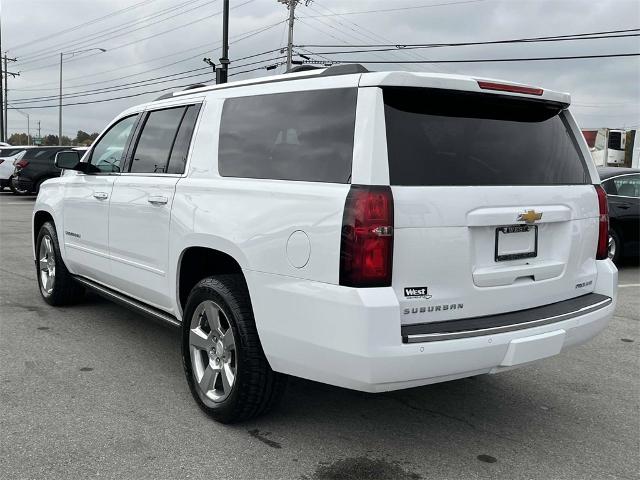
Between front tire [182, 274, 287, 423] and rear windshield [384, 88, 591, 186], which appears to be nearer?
rear windshield [384, 88, 591, 186]

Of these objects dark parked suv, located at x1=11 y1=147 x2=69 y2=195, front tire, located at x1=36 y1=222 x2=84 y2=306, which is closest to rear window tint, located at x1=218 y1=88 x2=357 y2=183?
front tire, located at x1=36 y1=222 x2=84 y2=306

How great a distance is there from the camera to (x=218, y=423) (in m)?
3.65

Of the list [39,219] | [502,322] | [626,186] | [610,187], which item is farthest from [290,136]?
[626,186]

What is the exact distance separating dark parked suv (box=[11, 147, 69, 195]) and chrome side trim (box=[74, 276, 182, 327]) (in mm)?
16854

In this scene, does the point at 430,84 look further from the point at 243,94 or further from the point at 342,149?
the point at 243,94

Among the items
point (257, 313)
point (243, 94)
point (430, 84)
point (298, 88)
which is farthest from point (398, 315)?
point (243, 94)

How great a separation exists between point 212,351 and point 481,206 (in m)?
1.74

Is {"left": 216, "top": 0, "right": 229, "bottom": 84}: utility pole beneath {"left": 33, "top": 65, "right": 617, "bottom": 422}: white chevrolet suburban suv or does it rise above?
above

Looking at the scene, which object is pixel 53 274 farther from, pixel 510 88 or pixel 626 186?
pixel 626 186

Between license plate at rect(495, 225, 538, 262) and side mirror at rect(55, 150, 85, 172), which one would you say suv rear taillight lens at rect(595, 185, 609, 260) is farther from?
side mirror at rect(55, 150, 85, 172)

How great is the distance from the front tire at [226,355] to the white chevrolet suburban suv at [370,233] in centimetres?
1

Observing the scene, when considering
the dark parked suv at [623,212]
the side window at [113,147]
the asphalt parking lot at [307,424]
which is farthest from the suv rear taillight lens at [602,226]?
the dark parked suv at [623,212]

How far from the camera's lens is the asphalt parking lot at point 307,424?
10.4 ft

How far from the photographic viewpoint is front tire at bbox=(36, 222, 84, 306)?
602cm
